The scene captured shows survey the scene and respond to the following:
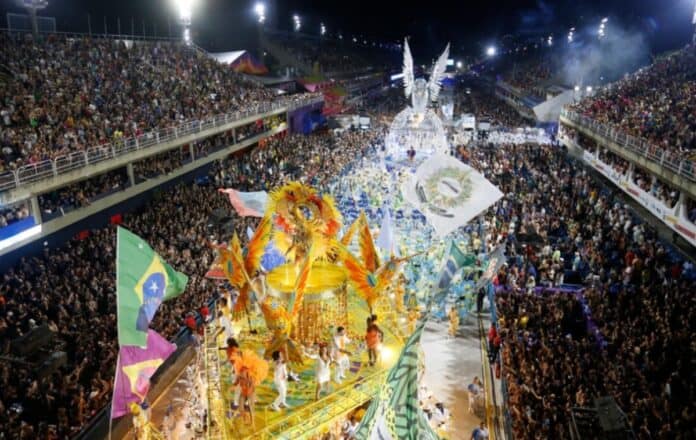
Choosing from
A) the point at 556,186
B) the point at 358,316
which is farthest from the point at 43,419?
the point at 556,186

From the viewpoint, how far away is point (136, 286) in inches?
368

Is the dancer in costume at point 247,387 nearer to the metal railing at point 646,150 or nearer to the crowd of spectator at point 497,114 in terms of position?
the metal railing at point 646,150

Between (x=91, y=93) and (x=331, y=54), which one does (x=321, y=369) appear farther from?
(x=331, y=54)

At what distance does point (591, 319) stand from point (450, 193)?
17.1ft

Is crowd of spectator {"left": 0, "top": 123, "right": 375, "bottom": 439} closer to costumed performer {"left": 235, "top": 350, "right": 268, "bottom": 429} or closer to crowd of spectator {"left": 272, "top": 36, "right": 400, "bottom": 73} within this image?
costumed performer {"left": 235, "top": 350, "right": 268, "bottom": 429}

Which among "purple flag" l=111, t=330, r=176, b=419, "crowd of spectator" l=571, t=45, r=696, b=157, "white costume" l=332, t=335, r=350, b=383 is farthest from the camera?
"crowd of spectator" l=571, t=45, r=696, b=157

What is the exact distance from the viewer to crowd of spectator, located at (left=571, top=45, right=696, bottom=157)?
22.5 meters

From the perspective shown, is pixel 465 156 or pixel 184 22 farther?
pixel 184 22

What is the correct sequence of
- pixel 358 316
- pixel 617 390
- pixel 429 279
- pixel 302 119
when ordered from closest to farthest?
pixel 617 390, pixel 358 316, pixel 429 279, pixel 302 119

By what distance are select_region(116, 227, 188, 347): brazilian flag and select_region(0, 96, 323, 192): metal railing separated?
366 inches

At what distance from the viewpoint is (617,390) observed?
1107 centimetres

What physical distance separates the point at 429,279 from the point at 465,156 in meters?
17.2

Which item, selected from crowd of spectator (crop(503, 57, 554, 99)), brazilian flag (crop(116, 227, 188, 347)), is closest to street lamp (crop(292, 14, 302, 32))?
crowd of spectator (crop(503, 57, 554, 99))

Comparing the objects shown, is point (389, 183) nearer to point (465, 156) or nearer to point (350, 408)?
point (465, 156)
